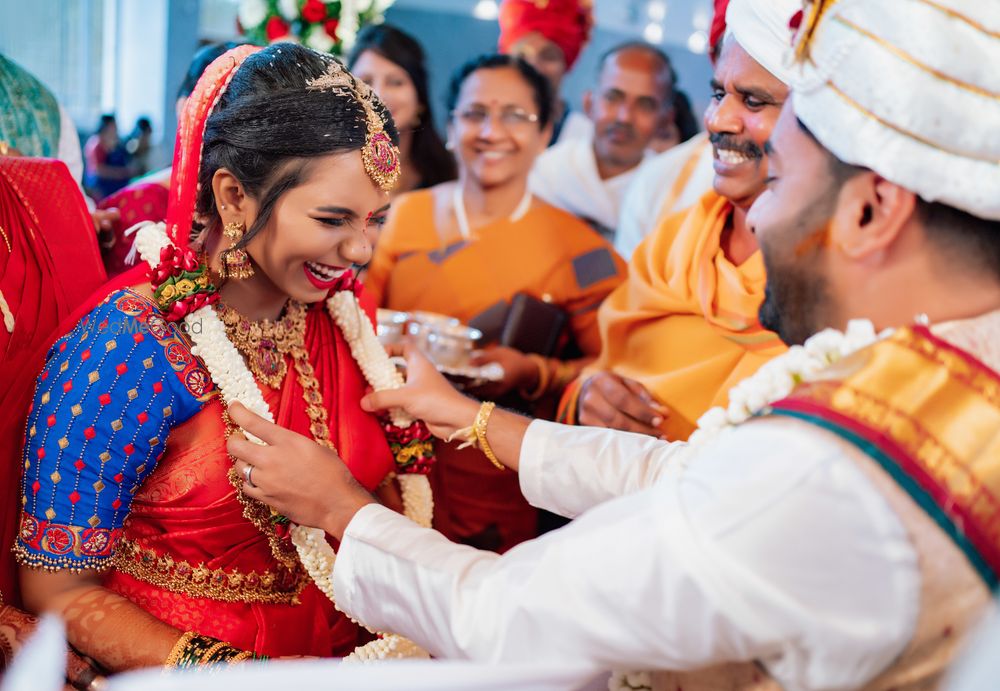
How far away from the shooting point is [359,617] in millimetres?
1610

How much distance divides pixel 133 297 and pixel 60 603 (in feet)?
1.82

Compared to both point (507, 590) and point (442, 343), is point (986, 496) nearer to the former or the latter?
point (507, 590)

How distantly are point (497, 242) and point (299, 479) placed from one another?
2.03 metres

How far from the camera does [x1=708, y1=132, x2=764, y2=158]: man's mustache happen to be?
97.1 inches

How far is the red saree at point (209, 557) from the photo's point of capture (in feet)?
6.05

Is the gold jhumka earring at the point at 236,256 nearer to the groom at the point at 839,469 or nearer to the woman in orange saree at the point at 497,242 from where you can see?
the groom at the point at 839,469

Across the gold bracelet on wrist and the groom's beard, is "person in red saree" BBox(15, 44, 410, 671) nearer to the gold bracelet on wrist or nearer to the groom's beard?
the gold bracelet on wrist

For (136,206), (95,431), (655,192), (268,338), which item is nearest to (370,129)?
(268,338)

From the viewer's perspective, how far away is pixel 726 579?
119 cm

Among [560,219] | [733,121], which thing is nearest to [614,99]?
[560,219]

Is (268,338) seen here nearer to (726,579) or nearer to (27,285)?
→ (27,285)

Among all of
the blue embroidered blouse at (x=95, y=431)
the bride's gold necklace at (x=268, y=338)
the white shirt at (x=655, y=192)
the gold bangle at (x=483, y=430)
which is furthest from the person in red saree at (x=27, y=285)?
the white shirt at (x=655, y=192)

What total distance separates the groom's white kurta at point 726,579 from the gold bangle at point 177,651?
50cm

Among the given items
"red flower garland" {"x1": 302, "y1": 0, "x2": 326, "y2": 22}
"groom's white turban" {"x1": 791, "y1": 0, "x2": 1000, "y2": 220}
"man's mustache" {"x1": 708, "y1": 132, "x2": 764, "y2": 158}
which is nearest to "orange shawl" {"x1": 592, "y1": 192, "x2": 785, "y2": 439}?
"man's mustache" {"x1": 708, "y1": 132, "x2": 764, "y2": 158}
